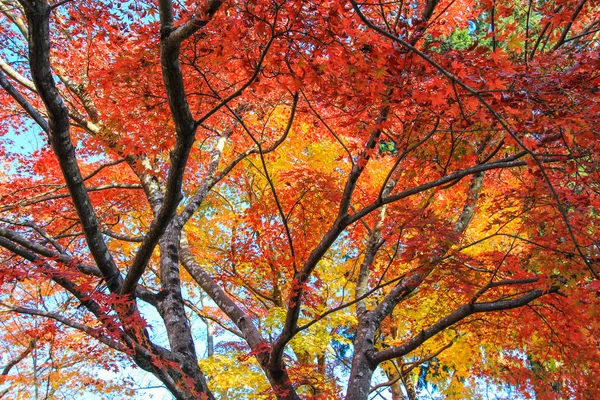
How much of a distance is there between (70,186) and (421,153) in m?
3.78

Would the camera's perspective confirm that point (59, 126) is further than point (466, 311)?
No

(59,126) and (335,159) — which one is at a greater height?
(335,159)

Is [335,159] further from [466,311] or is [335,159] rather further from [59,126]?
[59,126]

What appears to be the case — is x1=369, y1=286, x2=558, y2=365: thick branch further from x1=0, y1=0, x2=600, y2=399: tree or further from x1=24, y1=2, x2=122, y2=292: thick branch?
x1=24, y1=2, x2=122, y2=292: thick branch

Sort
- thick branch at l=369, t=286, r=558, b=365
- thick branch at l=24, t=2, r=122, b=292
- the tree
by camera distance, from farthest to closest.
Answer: thick branch at l=369, t=286, r=558, b=365
the tree
thick branch at l=24, t=2, r=122, b=292

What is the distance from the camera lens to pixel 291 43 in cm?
317

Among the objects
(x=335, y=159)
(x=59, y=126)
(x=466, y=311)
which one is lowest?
(x=466, y=311)

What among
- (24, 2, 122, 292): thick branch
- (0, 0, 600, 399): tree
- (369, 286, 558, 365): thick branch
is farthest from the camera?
(369, 286, 558, 365): thick branch

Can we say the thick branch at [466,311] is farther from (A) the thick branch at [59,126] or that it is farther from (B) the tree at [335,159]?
(A) the thick branch at [59,126]

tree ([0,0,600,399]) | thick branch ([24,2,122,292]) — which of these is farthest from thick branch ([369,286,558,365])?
thick branch ([24,2,122,292])

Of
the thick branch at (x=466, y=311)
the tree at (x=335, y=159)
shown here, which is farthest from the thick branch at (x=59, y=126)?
the thick branch at (x=466, y=311)

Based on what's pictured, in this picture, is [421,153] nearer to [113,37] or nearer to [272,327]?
[113,37]

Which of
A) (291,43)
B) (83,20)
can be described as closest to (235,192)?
(83,20)

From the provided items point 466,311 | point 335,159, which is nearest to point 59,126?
point 335,159
